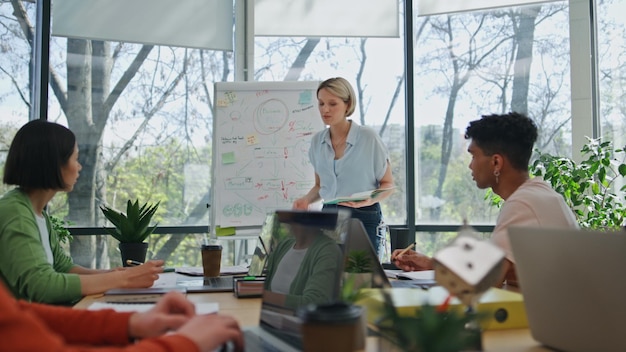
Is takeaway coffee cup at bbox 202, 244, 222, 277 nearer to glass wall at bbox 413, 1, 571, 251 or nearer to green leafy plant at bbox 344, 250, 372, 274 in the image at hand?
green leafy plant at bbox 344, 250, 372, 274

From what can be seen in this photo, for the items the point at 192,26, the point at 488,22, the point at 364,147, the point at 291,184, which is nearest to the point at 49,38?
the point at 192,26

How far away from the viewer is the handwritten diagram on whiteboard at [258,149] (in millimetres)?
4242

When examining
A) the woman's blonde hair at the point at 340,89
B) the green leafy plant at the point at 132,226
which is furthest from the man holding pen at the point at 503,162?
the woman's blonde hair at the point at 340,89

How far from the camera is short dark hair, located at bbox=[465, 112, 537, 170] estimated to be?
81.7 inches

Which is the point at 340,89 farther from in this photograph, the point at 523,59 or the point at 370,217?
the point at 523,59

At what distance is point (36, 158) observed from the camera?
1946mm

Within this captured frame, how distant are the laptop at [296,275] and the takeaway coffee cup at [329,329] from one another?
7.4 inches

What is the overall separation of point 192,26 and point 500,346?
13.2ft

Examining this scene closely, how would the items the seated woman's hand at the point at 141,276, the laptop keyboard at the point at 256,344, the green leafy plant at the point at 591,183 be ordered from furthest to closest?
the green leafy plant at the point at 591,183, the seated woman's hand at the point at 141,276, the laptop keyboard at the point at 256,344

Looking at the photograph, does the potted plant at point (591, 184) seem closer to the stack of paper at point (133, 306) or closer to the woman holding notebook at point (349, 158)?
the woman holding notebook at point (349, 158)

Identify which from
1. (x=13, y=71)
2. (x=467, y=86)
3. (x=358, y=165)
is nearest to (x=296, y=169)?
(x=358, y=165)

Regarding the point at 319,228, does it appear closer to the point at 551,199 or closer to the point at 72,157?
the point at 551,199

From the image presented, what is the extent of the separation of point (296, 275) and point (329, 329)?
41 cm

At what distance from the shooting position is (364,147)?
11.8ft
